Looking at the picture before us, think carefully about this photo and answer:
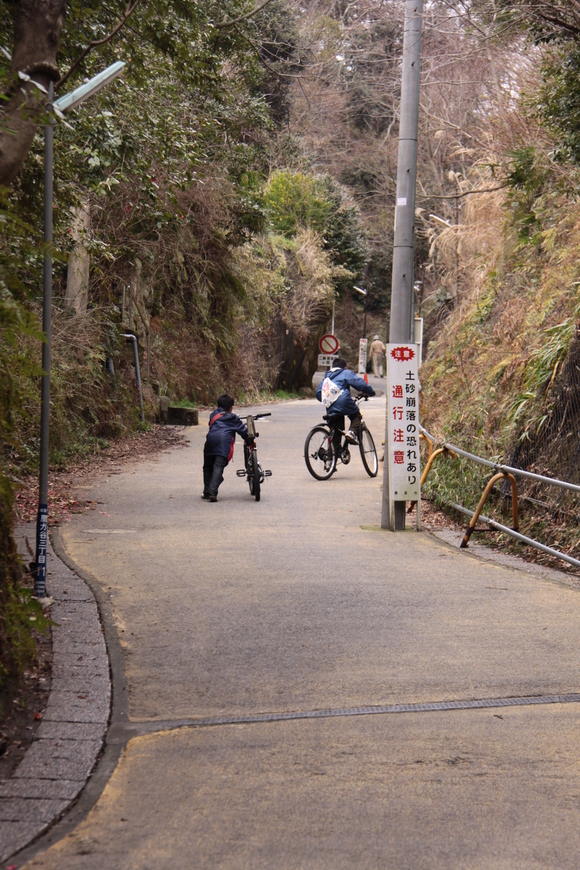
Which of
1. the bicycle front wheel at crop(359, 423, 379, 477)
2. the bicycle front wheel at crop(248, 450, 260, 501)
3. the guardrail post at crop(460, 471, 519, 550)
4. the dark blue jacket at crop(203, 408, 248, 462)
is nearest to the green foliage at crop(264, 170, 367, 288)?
the bicycle front wheel at crop(359, 423, 379, 477)

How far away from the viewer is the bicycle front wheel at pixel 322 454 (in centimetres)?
1481

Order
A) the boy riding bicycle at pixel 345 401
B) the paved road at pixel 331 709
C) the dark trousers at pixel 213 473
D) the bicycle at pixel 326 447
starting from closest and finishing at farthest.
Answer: the paved road at pixel 331 709 < the dark trousers at pixel 213 473 < the bicycle at pixel 326 447 < the boy riding bicycle at pixel 345 401

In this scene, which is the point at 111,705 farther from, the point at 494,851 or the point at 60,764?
the point at 494,851

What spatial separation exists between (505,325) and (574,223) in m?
2.22

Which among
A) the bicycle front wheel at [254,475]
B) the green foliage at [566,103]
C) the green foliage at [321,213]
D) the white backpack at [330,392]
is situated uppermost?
the green foliage at [321,213]

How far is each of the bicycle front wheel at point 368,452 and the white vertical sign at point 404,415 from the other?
469cm

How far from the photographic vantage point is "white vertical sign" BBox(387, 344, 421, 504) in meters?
10.5

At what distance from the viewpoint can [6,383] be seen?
14.4 ft

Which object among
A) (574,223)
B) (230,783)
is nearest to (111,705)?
(230,783)

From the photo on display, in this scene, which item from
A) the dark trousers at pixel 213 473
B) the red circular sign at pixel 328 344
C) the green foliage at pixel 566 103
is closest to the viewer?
the green foliage at pixel 566 103

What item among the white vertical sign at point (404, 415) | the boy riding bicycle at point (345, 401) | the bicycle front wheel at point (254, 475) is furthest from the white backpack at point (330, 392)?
the white vertical sign at point (404, 415)

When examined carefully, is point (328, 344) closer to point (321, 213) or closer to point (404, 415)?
point (321, 213)

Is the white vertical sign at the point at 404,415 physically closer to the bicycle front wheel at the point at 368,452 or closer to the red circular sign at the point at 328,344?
the bicycle front wheel at the point at 368,452

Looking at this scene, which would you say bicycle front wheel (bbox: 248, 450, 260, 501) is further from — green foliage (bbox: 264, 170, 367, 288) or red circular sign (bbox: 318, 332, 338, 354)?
green foliage (bbox: 264, 170, 367, 288)
